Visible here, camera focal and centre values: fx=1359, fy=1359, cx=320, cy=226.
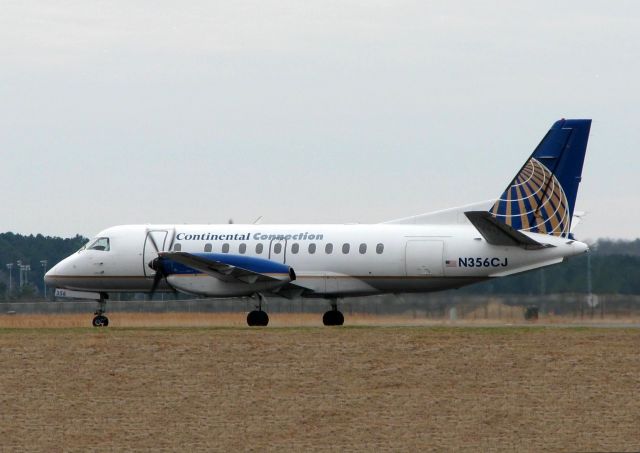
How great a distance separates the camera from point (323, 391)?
91.9 ft

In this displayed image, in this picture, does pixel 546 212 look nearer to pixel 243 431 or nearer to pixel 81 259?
pixel 81 259

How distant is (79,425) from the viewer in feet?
82.1

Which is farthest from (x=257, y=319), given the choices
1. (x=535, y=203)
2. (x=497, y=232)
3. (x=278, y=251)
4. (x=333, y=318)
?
(x=535, y=203)

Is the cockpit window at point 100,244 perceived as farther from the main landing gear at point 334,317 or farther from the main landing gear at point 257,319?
the main landing gear at point 334,317

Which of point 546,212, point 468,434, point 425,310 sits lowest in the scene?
point 468,434

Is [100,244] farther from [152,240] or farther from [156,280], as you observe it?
[156,280]

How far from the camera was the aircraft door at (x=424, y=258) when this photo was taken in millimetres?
40844

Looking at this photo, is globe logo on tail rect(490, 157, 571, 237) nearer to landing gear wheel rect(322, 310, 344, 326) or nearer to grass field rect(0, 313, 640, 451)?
grass field rect(0, 313, 640, 451)

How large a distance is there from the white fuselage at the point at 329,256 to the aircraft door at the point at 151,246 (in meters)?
0.03

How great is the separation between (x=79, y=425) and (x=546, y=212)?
1953cm

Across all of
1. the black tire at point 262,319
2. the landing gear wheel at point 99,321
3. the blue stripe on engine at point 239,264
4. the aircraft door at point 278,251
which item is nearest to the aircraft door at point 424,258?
the blue stripe on engine at point 239,264

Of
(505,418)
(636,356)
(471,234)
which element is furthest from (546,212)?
(505,418)

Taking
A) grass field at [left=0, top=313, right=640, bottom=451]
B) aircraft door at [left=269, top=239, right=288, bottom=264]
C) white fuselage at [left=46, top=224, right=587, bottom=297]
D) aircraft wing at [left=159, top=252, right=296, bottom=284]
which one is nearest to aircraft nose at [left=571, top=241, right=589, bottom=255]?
white fuselage at [left=46, top=224, right=587, bottom=297]

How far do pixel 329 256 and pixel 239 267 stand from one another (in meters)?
2.88
